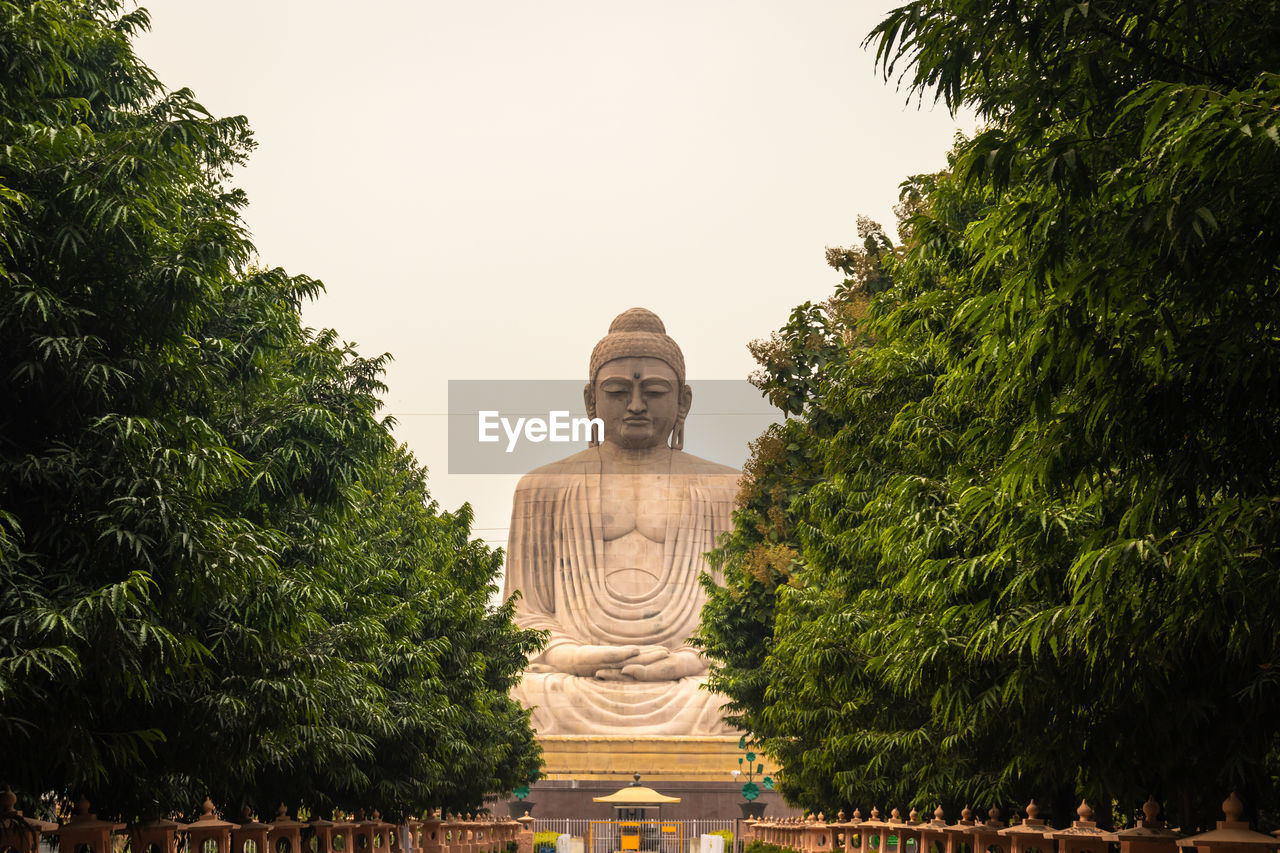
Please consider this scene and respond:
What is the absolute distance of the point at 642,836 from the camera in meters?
41.5

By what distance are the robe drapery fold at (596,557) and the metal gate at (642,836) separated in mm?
4797

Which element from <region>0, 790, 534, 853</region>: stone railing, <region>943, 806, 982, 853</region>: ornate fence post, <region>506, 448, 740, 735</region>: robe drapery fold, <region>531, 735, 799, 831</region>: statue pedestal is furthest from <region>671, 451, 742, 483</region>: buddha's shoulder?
<region>943, 806, 982, 853</region>: ornate fence post

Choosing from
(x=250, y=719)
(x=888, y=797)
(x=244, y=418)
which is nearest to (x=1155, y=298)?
(x=250, y=719)

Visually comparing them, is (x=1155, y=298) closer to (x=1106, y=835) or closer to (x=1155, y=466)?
(x=1155, y=466)

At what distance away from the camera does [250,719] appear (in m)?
11.6

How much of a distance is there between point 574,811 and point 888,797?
24.1 m

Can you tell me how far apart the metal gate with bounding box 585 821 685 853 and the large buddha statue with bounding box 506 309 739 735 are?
4.76 metres

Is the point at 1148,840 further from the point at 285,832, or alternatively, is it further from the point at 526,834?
the point at 526,834

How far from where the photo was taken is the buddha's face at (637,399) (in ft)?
153

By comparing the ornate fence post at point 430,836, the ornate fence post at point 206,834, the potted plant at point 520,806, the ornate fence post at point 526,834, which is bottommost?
the ornate fence post at point 526,834

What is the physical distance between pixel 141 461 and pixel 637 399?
37.1 meters

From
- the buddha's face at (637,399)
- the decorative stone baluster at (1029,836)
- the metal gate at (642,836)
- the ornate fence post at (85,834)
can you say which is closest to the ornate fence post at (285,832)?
the ornate fence post at (85,834)

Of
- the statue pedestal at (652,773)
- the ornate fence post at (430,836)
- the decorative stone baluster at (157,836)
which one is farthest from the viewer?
the statue pedestal at (652,773)

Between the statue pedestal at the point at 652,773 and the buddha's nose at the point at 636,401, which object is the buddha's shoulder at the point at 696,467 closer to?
the buddha's nose at the point at 636,401
